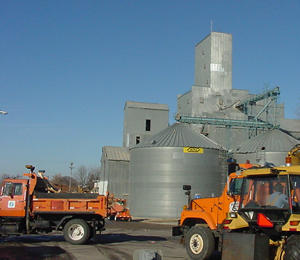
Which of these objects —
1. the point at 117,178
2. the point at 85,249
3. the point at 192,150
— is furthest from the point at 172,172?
the point at 85,249

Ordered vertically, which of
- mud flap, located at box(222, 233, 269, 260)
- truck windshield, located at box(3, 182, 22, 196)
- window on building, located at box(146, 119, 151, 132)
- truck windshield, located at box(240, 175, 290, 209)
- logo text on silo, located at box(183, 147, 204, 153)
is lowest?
mud flap, located at box(222, 233, 269, 260)

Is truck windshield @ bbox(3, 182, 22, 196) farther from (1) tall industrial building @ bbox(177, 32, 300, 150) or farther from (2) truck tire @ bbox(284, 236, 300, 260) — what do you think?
(1) tall industrial building @ bbox(177, 32, 300, 150)

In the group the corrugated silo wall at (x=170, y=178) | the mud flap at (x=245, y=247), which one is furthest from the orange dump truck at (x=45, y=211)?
the corrugated silo wall at (x=170, y=178)

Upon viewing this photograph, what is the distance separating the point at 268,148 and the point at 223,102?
1585cm

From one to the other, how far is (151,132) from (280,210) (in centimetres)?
5356

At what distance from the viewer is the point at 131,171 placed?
Result: 45250 mm

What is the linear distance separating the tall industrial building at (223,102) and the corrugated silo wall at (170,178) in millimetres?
8211

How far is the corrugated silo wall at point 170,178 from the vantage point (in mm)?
40888

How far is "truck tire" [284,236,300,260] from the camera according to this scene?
9547mm

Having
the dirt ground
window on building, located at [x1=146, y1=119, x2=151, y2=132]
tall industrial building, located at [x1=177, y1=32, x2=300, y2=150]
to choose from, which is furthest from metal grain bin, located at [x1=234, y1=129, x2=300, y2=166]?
the dirt ground

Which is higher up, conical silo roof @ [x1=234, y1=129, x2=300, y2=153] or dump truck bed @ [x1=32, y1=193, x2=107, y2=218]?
conical silo roof @ [x1=234, y1=129, x2=300, y2=153]

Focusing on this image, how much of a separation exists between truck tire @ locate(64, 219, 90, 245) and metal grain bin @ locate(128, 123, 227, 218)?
23.8 m

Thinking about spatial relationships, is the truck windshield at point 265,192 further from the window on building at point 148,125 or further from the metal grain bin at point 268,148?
the window on building at point 148,125

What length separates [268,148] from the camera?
43781mm
